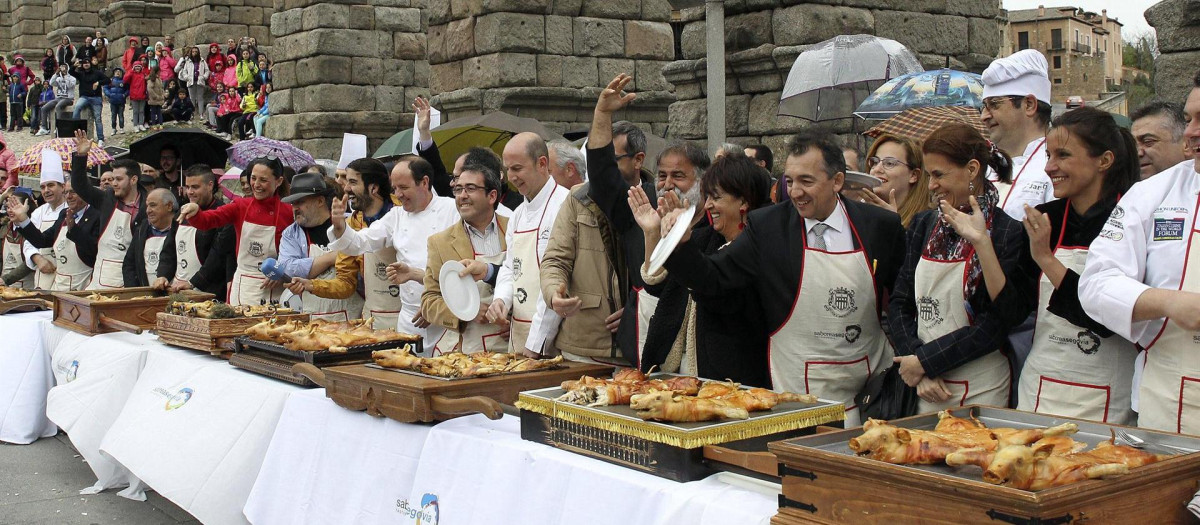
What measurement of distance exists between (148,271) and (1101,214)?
692cm

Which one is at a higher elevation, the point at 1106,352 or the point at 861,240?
the point at 861,240

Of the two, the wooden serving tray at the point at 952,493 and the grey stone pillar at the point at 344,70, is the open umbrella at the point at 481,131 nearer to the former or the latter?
the wooden serving tray at the point at 952,493

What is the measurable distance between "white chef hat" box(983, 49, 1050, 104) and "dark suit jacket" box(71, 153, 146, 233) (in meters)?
6.59

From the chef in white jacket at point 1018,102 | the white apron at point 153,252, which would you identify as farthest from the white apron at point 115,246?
the chef in white jacket at point 1018,102

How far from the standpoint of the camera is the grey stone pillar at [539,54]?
1185cm

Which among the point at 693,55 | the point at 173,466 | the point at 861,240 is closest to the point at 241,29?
the point at 693,55

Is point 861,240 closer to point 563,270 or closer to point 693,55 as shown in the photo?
point 563,270

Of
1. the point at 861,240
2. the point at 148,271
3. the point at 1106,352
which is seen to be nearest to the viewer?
the point at 1106,352

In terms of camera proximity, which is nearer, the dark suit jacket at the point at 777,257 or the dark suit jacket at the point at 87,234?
the dark suit jacket at the point at 777,257

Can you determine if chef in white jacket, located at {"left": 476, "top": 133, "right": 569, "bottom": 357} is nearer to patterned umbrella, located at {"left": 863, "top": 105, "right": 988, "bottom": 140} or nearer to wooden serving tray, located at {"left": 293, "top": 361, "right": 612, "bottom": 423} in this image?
wooden serving tray, located at {"left": 293, "top": 361, "right": 612, "bottom": 423}

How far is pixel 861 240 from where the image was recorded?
372cm

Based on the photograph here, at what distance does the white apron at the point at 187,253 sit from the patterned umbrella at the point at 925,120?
4649 mm

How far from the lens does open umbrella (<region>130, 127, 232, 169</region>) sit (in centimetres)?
943

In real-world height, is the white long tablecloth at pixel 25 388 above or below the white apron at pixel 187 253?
below
